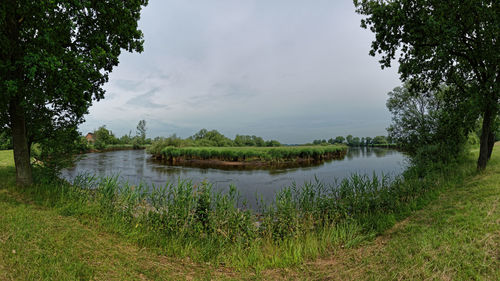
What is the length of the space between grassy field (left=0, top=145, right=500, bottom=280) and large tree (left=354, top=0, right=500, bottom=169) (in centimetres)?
548

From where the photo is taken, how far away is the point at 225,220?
5.21 m

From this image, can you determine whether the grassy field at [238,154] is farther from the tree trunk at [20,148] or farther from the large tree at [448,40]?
the tree trunk at [20,148]

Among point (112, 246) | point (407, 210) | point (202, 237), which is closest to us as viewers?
point (112, 246)

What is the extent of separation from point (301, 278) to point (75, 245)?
403cm

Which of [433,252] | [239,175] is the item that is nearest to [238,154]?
[239,175]

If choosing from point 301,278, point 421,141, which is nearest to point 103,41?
point 301,278

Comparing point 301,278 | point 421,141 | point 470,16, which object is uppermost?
point 470,16

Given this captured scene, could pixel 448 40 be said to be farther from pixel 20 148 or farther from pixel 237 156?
pixel 237 156

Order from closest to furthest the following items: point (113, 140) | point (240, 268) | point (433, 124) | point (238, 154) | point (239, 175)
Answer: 1. point (240, 268)
2. point (433, 124)
3. point (239, 175)
4. point (238, 154)
5. point (113, 140)

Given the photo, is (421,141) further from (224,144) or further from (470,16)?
(224,144)

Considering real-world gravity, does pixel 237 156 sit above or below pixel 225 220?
above

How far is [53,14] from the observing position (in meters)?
5.48

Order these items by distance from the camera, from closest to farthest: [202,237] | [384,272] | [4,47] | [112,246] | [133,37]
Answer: [384,272] → [112,246] → [202,237] → [4,47] → [133,37]

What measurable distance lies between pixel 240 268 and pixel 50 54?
22.2 ft
